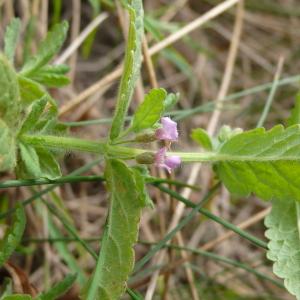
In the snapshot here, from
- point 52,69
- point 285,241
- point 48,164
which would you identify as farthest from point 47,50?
point 285,241

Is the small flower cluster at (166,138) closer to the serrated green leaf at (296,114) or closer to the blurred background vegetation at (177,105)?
the serrated green leaf at (296,114)

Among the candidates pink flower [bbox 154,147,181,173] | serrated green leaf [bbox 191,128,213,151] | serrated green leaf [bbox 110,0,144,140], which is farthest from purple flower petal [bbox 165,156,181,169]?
serrated green leaf [bbox 191,128,213,151]

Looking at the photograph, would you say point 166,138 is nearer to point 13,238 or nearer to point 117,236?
point 117,236

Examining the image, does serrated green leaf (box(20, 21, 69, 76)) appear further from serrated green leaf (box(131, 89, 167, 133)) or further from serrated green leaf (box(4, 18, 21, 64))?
serrated green leaf (box(131, 89, 167, 133))

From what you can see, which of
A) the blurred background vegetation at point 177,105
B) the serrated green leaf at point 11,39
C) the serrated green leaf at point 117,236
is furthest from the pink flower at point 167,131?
the blurred background vegetation at point 177,105

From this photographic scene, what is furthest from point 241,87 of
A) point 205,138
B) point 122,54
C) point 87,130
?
point 205,138

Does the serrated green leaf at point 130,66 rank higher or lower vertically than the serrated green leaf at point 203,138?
higher

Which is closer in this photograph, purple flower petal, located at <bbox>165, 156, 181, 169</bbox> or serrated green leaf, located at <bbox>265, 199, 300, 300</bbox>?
purple flower petal, located at <bbox>165, 156, 181, 169</bbox>
